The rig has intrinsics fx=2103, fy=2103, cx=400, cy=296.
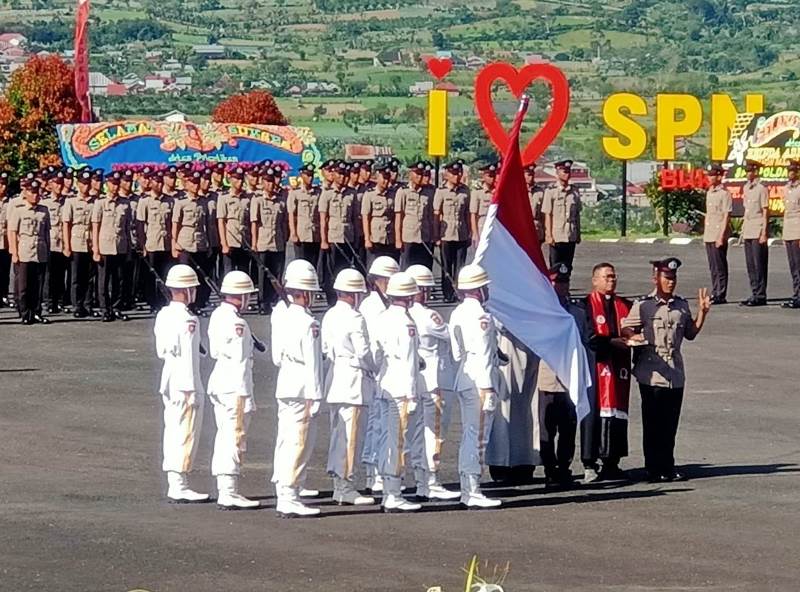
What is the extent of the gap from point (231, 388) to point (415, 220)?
13.3m

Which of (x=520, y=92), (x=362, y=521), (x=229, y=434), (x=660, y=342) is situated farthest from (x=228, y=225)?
(x=362, y=521)

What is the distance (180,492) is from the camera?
14.4 meters

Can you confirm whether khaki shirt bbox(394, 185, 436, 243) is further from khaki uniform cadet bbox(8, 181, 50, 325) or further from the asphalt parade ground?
the asphalt parade ground

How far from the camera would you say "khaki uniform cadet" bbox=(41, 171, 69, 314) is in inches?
1064

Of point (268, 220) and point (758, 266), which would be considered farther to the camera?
point (758, 266)

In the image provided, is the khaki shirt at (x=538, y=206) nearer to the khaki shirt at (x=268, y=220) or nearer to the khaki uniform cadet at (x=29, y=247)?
the khaki shirt at (x=268, y=220)

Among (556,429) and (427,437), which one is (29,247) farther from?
(427,437)

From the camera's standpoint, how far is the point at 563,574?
12.1m

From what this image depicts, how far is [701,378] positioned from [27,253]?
9.28m

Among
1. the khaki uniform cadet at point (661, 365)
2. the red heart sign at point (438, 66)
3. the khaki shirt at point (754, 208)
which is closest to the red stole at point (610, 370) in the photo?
the khaki uniform cadet at point (661, 365)

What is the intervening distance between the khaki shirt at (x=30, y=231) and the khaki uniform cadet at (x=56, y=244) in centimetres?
47

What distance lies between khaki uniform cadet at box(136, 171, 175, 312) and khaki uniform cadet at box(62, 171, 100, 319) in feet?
2.26

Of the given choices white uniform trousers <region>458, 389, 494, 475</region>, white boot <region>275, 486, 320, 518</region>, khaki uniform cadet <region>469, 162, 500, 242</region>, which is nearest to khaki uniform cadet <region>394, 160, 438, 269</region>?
khaki uniform cadet <region>469, 162, 500, 242</region>

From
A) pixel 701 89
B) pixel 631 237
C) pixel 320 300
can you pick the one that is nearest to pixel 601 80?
pixel 701 89
